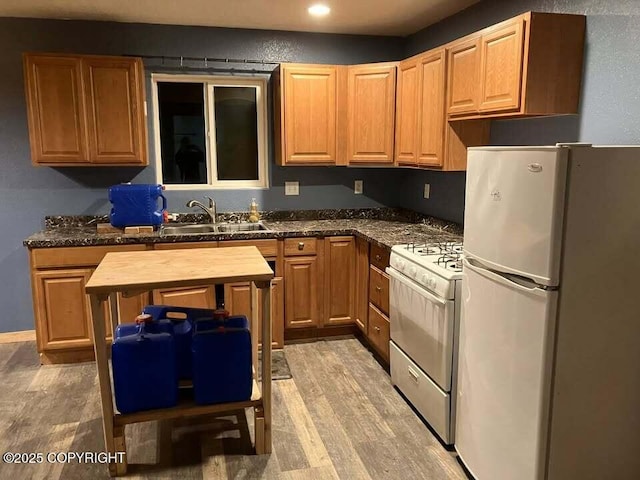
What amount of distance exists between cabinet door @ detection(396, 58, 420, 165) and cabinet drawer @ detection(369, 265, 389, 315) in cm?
83

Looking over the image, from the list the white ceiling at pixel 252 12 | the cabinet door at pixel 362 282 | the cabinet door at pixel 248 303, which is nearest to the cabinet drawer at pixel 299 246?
the cabinet door at pixel 248 303

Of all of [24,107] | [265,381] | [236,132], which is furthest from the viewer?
[236,132]

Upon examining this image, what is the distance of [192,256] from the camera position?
266 centimetres

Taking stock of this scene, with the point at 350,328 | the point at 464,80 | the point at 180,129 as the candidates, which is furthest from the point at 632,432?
the point at 180,129

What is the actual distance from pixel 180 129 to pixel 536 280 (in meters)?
3.15

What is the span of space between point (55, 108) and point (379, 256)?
7.91 ft

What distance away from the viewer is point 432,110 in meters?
3.33

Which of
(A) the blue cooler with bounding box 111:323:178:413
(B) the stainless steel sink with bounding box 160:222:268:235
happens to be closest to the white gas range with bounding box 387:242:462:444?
(A) the blue cooler with bounding box 111:323:178:413

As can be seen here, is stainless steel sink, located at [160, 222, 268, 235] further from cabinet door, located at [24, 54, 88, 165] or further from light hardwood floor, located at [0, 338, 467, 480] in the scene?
light hardwood floor, located at [0, 338, 467, 480]

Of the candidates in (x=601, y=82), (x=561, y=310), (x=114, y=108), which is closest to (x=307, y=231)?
(x=114, y=108)

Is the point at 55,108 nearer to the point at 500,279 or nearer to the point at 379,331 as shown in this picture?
the point at 379,331

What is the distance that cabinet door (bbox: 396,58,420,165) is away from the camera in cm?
354

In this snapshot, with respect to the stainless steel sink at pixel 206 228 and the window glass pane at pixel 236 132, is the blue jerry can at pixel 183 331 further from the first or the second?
the window glass pane at pixel 236 132

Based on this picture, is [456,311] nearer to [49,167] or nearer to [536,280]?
[536,280]
